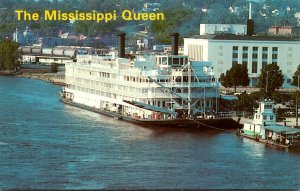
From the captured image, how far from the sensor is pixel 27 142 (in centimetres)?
→ 1805

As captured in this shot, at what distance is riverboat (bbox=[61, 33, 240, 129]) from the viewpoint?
21.5 m

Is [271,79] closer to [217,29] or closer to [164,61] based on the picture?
[164,61]

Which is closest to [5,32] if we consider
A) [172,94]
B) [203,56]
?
[203,56]

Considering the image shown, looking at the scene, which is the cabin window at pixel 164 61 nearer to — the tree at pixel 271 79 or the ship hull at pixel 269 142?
the tree at pixel 271 79

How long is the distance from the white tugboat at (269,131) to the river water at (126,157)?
0.25 m

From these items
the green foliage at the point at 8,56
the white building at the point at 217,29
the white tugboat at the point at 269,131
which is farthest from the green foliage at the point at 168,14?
the white tugboat at the point at 269,131

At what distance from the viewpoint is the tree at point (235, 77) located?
28469mm

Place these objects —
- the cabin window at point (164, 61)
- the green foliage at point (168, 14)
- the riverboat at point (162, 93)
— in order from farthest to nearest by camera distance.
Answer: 1. the green foliage at point (168, 14)
2. the cabin window at point (164, 61)
3. the riverboat at point (162, 93)

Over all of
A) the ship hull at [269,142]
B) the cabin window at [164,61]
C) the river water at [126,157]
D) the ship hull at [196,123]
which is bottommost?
the river water at [126,157]

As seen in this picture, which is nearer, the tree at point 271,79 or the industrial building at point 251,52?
the tree at point 271,79

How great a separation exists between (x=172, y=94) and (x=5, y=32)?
146 feet

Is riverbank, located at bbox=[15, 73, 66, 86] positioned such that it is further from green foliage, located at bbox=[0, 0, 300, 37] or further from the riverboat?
green foliage, located at bbox=[0, 0, 300, 37]

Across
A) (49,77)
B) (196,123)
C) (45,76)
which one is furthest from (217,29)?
(196,123)

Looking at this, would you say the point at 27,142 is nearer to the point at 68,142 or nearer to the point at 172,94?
the point at 68,142
